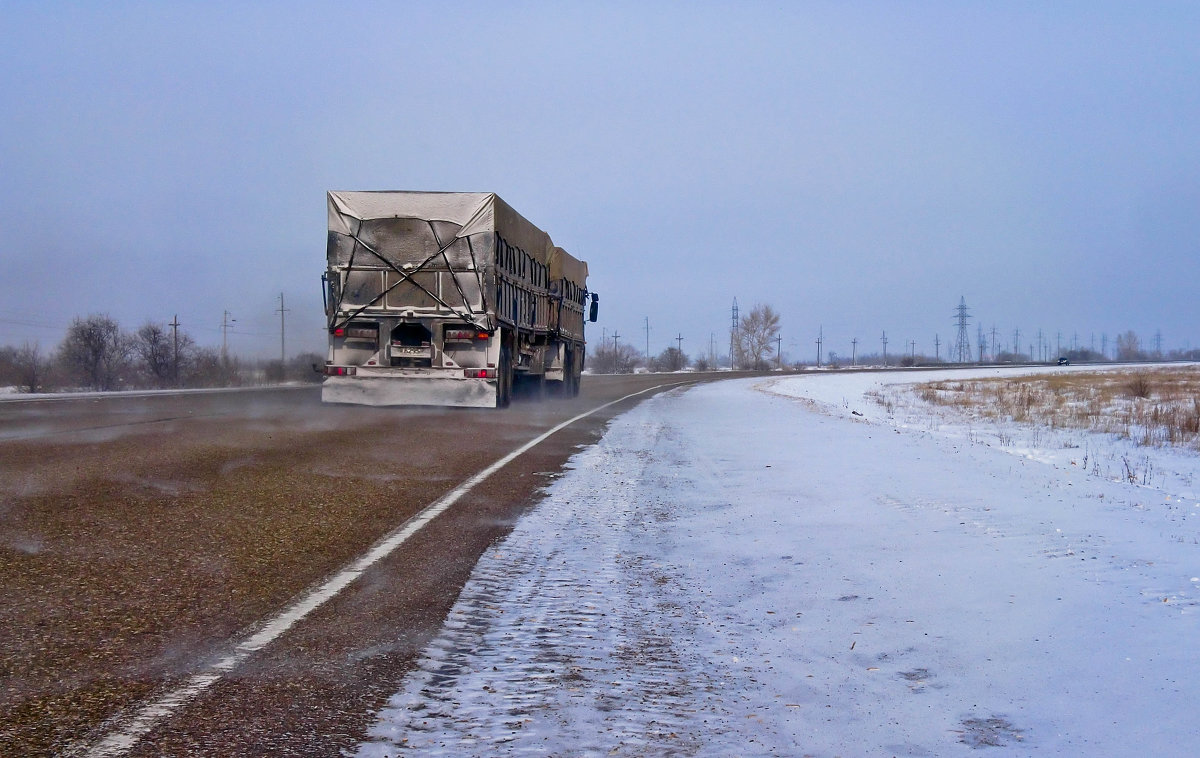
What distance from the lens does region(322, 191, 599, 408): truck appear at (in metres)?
16.9

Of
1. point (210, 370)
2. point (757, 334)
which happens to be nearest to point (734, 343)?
point (757, 334)

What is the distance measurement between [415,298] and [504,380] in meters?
2.54

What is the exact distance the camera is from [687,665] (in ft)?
12.3

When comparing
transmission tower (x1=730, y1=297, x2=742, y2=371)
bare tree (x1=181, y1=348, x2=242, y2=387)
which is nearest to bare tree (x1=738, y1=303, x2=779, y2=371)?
transmission tower (x1=730, y1=297, x2=742, y2=371)

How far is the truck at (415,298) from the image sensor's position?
16.9 m

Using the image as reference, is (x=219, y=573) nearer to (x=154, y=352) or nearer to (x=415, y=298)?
(x=415, y=298)

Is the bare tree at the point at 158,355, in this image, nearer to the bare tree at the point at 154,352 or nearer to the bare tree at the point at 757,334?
the bare tree at the point at 154,352

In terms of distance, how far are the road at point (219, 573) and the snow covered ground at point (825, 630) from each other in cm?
32

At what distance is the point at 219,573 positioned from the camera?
202 inches

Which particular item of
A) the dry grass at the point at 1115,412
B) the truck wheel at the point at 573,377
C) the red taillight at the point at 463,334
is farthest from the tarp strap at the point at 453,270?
the dry grass at the point at 1115,412

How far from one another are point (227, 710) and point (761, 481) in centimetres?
671

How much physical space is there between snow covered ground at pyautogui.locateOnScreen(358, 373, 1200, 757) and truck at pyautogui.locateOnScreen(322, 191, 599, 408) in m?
9.22

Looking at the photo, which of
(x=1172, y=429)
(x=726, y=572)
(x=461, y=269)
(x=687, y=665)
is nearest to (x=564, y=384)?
(x=461, y=269)

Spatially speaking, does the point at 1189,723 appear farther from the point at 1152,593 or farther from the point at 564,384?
the point at 564,384
